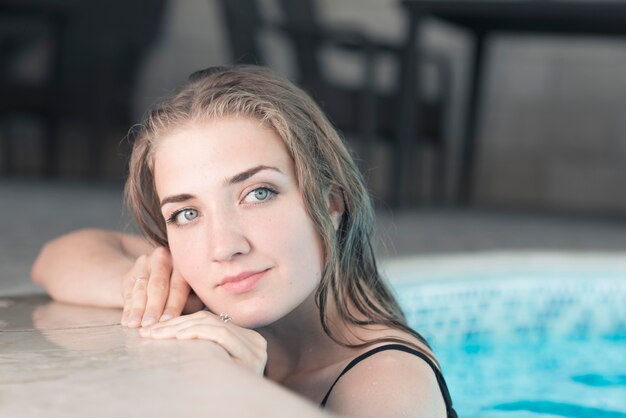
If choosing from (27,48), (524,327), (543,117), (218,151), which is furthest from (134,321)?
(27,48)

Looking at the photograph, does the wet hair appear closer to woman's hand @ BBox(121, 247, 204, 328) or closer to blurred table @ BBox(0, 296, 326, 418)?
woman's hand @ BBox(121, 247, 204, 328)

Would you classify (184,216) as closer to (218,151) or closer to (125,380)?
(218,151)

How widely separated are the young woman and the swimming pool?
975 millimetres

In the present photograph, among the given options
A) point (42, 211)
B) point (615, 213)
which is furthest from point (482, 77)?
point (42, 211)

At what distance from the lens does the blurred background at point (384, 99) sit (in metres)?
4.70

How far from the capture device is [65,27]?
650 cm

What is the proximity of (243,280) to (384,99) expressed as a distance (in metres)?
3.79

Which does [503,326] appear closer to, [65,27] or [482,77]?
[482,77]

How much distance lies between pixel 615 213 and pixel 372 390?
510 cm

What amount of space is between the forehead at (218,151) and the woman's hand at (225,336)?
0.69 feet

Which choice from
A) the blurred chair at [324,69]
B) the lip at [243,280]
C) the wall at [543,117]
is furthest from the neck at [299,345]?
the wall at [543,117]

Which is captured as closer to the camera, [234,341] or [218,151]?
[234,341]

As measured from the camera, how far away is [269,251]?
1.23 metres

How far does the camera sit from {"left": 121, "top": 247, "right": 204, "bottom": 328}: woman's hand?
132 centimetres
